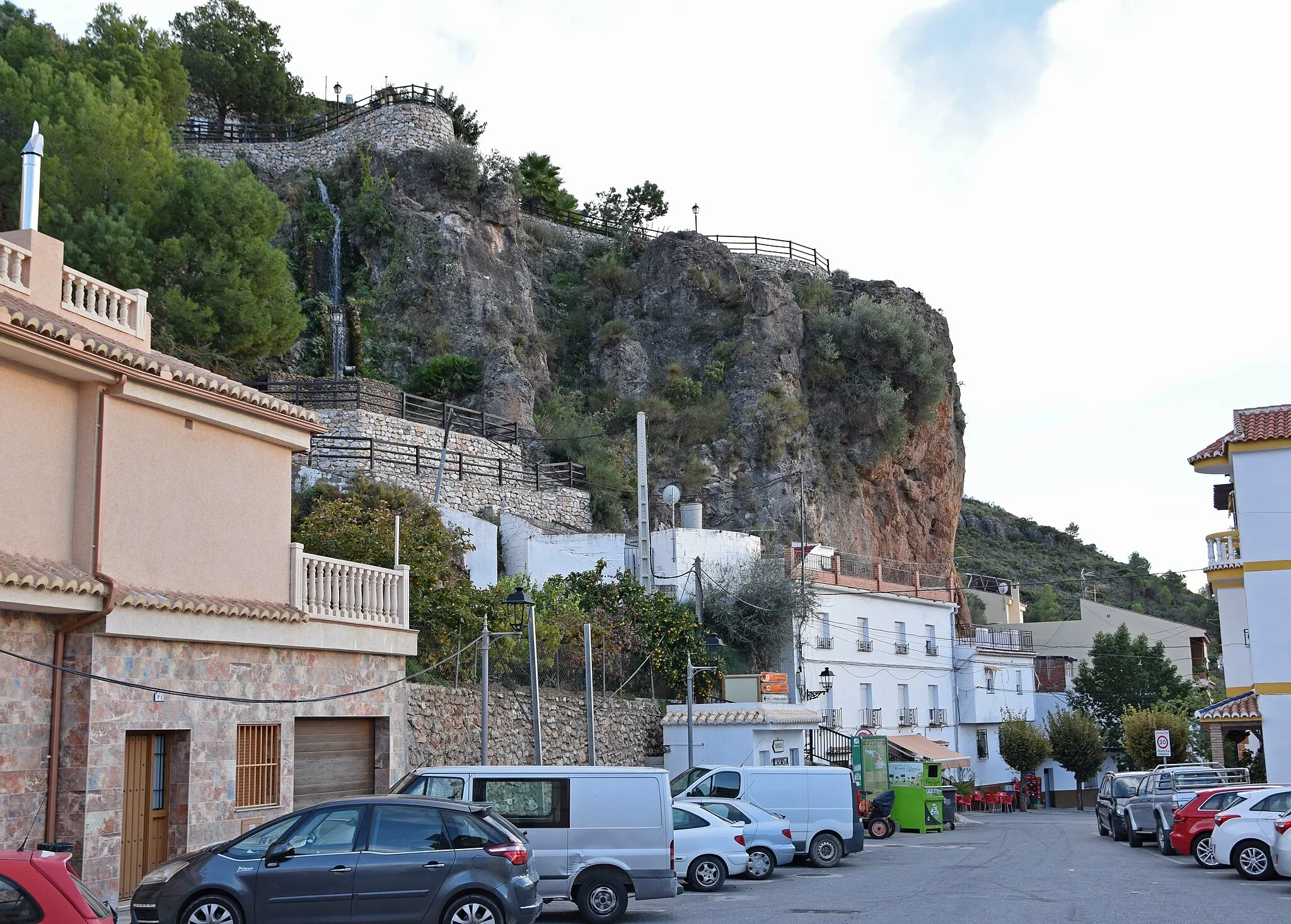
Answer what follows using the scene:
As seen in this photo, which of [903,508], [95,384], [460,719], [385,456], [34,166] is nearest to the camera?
[95,384]

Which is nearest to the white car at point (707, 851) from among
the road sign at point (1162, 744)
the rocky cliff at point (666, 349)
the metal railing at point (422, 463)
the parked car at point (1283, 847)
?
the parked car at point (1283, 847)

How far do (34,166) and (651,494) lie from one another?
34.2m

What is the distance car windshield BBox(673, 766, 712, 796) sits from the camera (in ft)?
72.5

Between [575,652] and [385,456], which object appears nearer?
[575,652]

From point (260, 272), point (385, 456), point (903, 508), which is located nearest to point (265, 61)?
point (260, 272)

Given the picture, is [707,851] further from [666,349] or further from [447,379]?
[666,349]

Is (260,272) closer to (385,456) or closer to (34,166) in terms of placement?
(385,456)

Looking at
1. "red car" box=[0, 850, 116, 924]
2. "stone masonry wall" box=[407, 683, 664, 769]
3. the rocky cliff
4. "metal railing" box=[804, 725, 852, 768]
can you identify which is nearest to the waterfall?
the rocky cliff

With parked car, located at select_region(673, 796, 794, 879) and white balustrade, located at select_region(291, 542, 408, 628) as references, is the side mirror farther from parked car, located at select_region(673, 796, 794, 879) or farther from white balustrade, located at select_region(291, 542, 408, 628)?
parked car, located at select_region(673, 796, 794, 879)

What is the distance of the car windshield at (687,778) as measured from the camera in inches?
870

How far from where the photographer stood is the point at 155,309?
35219 mm

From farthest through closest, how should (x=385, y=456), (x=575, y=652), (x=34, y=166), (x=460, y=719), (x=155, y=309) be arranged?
(x=385, y=456)
(x=155, y=309)
(x=575, y=652)
(x=460, y=719)
(x=34, y=166)

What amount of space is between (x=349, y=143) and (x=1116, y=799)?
42.5 meters

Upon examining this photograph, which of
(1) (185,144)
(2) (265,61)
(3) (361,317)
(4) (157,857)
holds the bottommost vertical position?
(4) (157,857)
